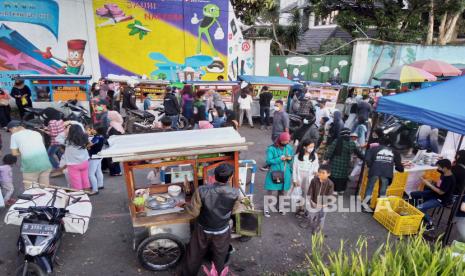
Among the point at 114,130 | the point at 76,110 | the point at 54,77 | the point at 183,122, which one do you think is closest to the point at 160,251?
the point at 114,130

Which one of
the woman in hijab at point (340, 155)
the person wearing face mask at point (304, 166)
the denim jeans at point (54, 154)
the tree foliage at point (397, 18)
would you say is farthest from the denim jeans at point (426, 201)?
the tree foliage at point (397, 18)

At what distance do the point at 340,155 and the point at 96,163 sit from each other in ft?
17.0

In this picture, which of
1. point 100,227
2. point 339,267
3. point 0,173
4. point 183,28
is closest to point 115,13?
point 183,28

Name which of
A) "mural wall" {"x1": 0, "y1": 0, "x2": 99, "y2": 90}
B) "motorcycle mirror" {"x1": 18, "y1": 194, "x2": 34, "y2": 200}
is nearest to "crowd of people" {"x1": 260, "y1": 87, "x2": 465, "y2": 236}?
"motorcycle mirror" {"x1": 18, "y1": 194, "x2": 34, "y2": 200}

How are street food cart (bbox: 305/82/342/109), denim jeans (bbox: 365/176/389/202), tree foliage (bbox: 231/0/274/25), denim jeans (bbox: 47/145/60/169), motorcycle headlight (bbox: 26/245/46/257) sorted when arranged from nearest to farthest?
motorcycle headlight (bbox: 26/245/46/257)
denim jeans (bbox: 365/176/389/202)
denim jeans (bbox: 47/145/60/169)
street food cart (bbox: 305/82/342/109)
tree foliage (bbox: 231/0/274/25)

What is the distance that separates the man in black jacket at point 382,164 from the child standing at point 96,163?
5680mm

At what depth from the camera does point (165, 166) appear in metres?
4.67

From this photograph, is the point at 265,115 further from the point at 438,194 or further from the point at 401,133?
the point at 438,194

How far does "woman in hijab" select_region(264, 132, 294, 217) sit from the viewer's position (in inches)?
229

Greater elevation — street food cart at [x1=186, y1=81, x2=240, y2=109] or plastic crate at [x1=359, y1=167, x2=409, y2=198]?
street food cart at [x1=186, y1=81, x2=240, y2=109]

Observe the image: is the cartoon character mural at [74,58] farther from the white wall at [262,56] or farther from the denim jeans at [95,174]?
the denim jeans at [95,174]

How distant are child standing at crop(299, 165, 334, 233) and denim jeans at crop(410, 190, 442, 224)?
195cm

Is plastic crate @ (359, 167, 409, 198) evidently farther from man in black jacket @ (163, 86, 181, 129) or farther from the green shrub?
man in black jacket @ (163, 86, 181, 129)

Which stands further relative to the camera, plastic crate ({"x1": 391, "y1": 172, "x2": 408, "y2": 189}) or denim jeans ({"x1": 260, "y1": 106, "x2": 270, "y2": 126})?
denim jeans ({"x1": 260, "y1": 106, "x2": 270, "y2": 126})
